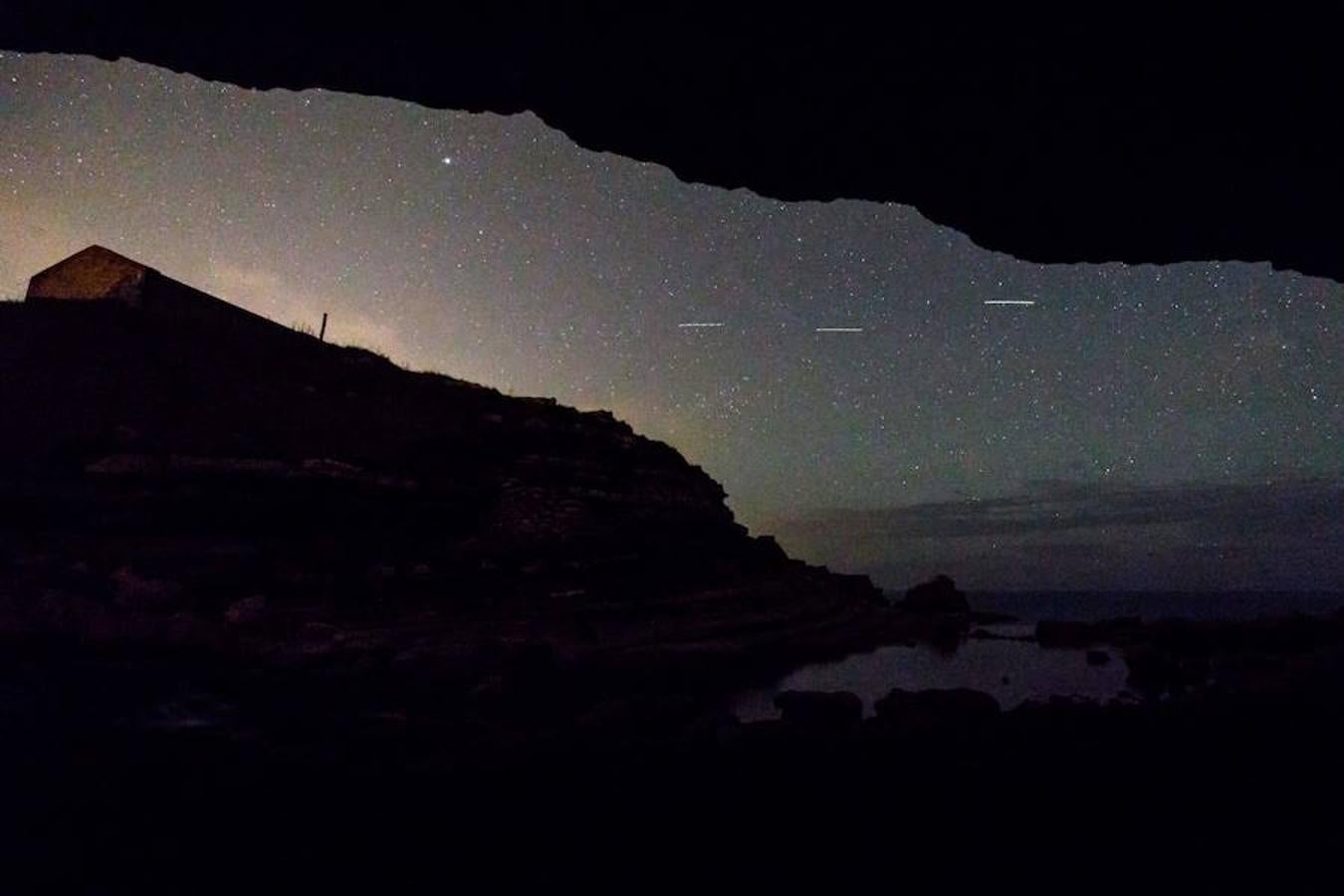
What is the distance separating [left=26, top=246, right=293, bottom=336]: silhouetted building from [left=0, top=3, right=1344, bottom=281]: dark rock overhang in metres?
20.3

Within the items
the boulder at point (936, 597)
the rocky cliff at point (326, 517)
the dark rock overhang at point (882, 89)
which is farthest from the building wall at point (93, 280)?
the boulder at point (936, 597)

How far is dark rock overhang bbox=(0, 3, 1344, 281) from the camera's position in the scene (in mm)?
6770

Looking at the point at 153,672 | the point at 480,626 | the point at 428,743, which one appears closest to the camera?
the point at 428,743

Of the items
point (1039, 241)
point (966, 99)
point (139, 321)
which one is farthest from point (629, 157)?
point (139, 321)

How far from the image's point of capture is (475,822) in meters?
4.88

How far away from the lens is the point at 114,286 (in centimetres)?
2344

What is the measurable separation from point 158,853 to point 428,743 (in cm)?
436

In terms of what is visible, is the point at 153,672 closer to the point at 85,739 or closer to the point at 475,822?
the point at 85,739

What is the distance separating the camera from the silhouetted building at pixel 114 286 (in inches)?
922

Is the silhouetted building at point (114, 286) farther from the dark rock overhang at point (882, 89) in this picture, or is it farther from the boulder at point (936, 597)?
the boulder at point (936, 597)

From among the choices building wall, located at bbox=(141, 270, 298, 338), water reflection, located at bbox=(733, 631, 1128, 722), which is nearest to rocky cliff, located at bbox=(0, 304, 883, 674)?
building wall, located at bbox=(141, 270, 298, 338)

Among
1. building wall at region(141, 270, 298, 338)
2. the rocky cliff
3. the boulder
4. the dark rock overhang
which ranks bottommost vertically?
the boulder

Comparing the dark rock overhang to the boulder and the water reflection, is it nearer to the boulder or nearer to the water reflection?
the water reflection

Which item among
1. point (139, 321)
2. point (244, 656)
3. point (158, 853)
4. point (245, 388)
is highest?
point (139, 321)
